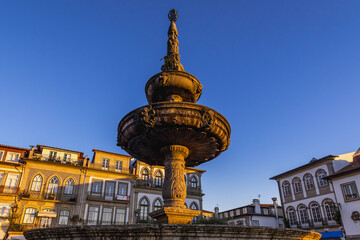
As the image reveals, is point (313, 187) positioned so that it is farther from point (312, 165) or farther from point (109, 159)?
point (109, 159)

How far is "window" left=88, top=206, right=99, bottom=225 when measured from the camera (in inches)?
1089

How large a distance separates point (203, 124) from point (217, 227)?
113 inches

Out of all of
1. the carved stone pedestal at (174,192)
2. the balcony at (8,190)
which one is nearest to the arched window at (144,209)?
the balcony at (8,190)

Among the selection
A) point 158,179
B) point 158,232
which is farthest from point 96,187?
point 158,232

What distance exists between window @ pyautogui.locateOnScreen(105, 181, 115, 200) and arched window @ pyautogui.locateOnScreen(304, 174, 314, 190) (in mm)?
23928

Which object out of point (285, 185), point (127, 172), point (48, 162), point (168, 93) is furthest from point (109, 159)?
point (168, 93)

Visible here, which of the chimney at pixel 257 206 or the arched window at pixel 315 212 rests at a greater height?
the chimney at pixel 257 206

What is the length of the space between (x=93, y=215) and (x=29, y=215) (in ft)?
20.5

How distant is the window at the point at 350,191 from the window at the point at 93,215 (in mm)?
26815

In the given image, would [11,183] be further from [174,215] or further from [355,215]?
[355,215]

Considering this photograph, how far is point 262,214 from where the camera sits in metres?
39.0

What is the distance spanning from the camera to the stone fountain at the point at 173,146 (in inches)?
145

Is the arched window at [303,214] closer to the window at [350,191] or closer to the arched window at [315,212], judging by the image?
the arched window at [315,212]

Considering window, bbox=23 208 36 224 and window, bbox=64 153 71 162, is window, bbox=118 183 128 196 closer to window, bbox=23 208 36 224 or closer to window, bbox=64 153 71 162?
window, bbox=64 153 71 162
